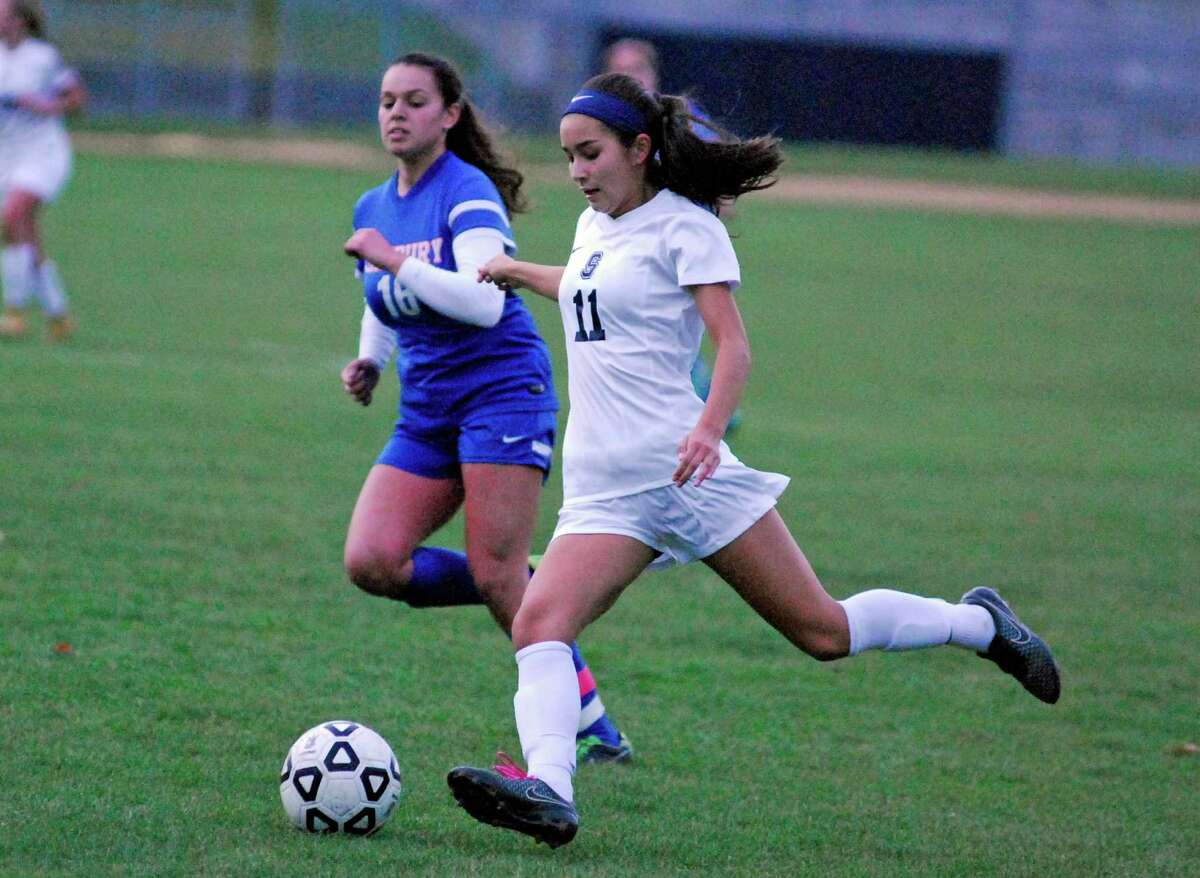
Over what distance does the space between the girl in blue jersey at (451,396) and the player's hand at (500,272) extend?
1.21 feet

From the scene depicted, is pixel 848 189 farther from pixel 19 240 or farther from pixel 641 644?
pixel 641 644

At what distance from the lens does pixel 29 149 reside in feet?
46.6

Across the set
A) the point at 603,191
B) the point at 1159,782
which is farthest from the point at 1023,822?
the point at 603,191

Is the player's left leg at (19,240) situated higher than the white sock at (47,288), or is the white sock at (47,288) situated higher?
the player's left leg at (19,240)

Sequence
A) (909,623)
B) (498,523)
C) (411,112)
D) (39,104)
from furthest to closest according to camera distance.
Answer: (39,104) < (411,112) < (498,523) < (909,623)

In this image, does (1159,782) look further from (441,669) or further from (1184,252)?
(1184,252)

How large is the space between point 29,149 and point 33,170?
0.18 meters

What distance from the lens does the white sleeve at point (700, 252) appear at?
450 cm

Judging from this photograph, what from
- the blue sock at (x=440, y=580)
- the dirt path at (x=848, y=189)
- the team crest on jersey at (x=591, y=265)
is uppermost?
the team crest on jersey at (x=591, y=265)

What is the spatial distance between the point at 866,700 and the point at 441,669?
1.54m

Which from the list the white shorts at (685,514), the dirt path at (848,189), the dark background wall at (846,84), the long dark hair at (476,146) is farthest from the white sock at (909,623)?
the dark background wall at (846,84)

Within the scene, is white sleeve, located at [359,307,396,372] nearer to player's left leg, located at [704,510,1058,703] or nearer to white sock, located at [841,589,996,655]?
player's left leg, located at [704,510,1058,703]

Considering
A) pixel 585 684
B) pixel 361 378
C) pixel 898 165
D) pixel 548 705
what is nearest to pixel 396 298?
pixel 361 378

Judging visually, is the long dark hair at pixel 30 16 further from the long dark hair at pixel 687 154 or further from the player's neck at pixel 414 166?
the long dark hair at pixel 687 154
